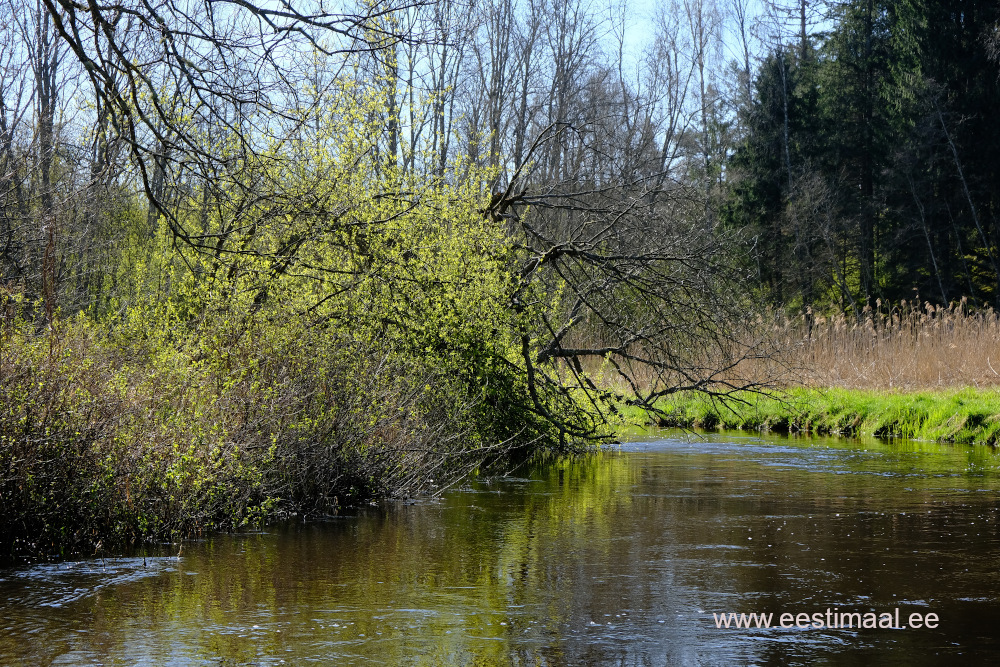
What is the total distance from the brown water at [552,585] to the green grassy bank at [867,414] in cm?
470

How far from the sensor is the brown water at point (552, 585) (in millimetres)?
6074

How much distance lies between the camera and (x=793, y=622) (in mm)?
6699

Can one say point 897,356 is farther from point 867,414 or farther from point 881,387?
point 867,414

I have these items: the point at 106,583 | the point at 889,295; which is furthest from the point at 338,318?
the point at 889,295

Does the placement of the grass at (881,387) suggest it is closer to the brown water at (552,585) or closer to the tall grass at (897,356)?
the tall grass at (897,356)

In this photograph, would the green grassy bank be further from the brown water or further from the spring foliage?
the brown water

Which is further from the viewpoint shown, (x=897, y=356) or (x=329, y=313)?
(x=897, y=356)

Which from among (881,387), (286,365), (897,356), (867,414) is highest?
(897,356)

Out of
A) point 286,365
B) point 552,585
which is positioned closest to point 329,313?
point 286,365

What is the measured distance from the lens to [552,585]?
768 centimetres

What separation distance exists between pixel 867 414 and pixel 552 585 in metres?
12.9

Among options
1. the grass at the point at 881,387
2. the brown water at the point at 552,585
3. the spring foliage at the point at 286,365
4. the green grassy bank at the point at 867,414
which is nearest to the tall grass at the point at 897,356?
the grass at the point at 881,387

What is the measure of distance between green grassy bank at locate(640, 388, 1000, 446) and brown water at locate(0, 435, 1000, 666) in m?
4.70

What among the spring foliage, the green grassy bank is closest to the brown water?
the spring foliage
